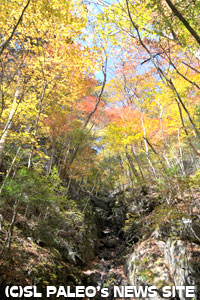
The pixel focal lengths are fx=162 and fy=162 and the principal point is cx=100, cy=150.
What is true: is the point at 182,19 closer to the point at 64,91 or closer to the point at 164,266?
the point at 164,266

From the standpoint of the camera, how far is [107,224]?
14.0 metres

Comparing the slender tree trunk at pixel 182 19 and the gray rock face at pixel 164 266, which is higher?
the slender tree trunk at pixel 182 19

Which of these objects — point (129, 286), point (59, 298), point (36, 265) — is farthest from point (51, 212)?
point (129, 286)

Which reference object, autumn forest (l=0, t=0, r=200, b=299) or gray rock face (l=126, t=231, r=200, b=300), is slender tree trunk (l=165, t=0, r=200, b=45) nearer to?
autumn forest (l=0, t=0, r=200, b=299)

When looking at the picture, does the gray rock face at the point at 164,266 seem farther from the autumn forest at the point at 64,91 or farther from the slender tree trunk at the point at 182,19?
the slender tree trunk at the point at 182,19

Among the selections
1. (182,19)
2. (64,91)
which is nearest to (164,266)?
(182,19)

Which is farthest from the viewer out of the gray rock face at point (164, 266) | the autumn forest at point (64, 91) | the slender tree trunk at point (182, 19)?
the gray rock face at point (164, 266)

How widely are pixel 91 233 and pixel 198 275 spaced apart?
7.30 m

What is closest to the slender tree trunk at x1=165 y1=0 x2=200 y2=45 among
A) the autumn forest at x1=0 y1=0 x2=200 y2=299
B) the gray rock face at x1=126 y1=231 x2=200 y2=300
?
the autumn forest at x1=0 y1=0 x2=200 y2=299

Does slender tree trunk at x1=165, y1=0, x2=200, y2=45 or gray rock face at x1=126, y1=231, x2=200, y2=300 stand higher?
slender tree trunk at x1=165, y1=0, x2=200, y2=45

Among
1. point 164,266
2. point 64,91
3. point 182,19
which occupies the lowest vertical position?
point 164,266

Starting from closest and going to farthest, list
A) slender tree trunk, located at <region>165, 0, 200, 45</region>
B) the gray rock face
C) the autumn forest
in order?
slender tree trunk, located at <region>165, 0, 200, 45</region> < the autumn forest < the gray rock face

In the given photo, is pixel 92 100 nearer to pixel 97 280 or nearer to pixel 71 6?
pixel 71 6

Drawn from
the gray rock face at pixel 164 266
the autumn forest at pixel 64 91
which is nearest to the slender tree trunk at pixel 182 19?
the autumn forest at pixel 64 91
